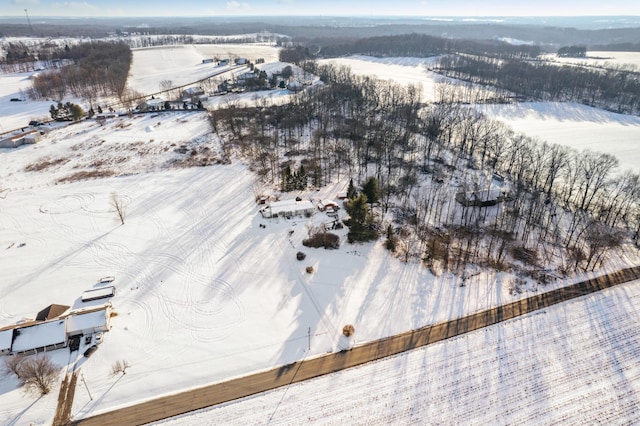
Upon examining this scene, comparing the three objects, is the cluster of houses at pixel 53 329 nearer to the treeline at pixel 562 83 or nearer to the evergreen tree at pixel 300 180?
the evergreen tree at pixel 300 180

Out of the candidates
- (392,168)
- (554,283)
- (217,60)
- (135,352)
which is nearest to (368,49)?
(217,60)

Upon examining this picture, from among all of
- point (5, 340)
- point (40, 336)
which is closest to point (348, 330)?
point (40, 336)

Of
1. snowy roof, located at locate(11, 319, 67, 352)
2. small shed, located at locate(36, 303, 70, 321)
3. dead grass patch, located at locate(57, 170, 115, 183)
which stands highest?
dead grass patch, located at locate(57, 170, 115, 183)

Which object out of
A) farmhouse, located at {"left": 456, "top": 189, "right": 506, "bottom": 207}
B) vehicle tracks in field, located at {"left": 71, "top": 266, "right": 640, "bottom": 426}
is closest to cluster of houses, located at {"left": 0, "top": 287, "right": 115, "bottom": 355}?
vehicle tracks in field, located at {"left": 71, "top": 266, "right": 640, "bottom": 426}

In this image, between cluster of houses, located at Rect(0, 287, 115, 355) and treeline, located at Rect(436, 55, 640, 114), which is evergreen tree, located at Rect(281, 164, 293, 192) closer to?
cluster of houses, located at Rect(0, 287, 115, 355)

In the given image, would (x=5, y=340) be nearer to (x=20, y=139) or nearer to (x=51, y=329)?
(x=51, y=329)

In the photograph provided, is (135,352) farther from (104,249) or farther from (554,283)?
(554,283)

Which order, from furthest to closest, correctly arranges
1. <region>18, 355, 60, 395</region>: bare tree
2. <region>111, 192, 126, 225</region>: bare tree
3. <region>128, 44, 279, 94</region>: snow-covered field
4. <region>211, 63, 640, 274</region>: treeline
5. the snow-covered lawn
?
<region>128, 44, 279, 94</region>: snow-covered field, <region>111, 192, 126, 225</region>: bare tree, <region>211, 63, 640, 274</region>: treeline, <region>18, 355, 60, 395</region>: bare tree, the snow-covered lawn
